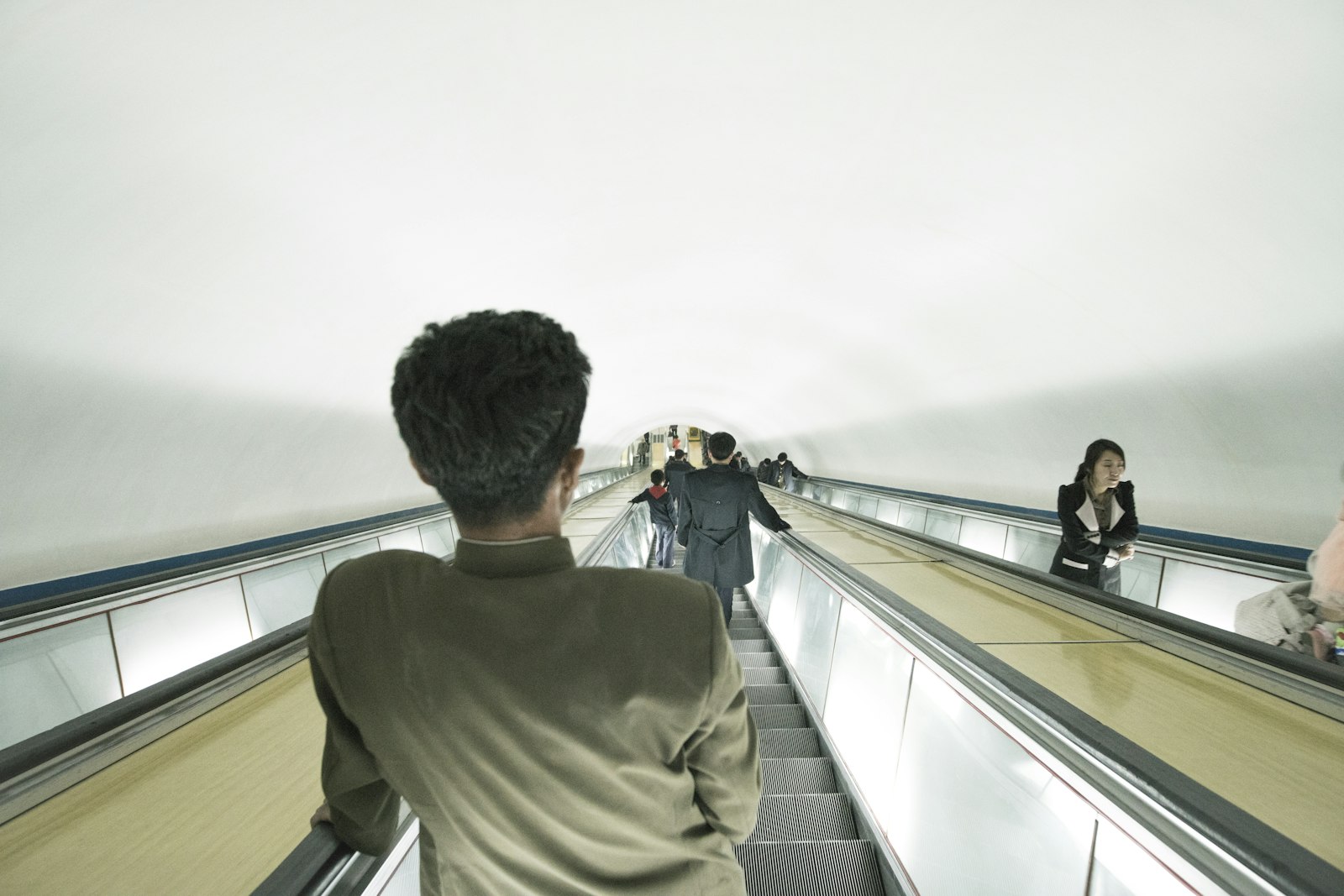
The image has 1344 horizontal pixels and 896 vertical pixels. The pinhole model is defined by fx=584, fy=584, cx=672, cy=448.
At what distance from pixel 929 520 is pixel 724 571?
6412mm

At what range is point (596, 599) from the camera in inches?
33.4

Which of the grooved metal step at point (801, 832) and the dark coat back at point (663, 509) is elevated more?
the dark coat back at point (663, 509)

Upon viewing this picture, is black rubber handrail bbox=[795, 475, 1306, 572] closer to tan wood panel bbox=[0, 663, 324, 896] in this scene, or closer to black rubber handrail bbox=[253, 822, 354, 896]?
black rubber handrail bbox=[253, 822, 354, 896]

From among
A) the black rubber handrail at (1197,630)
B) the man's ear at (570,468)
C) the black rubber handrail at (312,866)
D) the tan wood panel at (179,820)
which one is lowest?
the tan wood panel at (179,820)

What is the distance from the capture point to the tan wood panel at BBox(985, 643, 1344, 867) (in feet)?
4.89

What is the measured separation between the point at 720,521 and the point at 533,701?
12.3ft

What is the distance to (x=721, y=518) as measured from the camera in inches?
177

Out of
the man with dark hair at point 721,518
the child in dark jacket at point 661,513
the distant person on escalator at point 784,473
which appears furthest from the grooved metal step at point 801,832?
the distant person on escalator at point 784,473

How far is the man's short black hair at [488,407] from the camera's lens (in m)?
0.85

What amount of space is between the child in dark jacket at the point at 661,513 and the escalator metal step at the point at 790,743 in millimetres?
3820

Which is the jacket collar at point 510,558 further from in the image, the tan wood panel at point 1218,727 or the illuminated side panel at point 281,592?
the illuminated side panel at point 281,592

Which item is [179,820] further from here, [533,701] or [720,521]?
[720,521]

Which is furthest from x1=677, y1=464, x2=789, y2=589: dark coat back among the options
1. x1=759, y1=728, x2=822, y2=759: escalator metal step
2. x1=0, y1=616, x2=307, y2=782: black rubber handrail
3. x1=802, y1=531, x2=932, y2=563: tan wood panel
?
x1=0, y1=616, x2=307, y2=782: black rubber handrail

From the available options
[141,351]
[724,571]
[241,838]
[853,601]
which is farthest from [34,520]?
[853,601]
